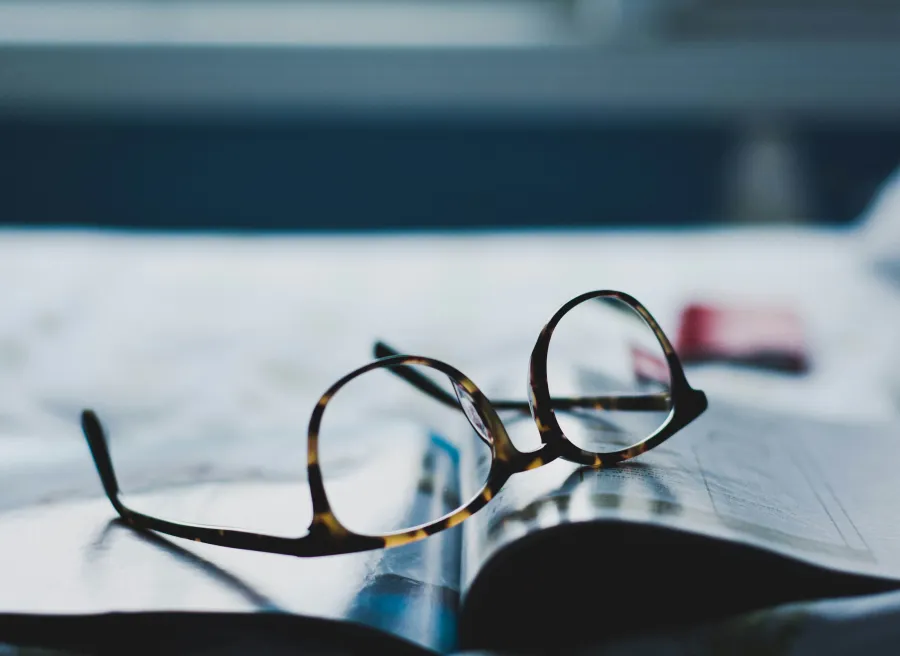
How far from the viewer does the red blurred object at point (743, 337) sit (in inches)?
29.4

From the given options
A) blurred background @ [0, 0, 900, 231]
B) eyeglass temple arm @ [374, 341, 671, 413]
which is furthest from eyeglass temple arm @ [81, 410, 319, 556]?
blurred background @ [0, 0, 900, 231]

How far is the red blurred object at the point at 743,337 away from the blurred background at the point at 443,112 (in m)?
0.83

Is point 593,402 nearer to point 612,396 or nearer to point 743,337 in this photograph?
point 612,396

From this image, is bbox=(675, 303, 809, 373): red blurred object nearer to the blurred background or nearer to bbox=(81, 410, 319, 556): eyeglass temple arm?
bbox=(81, 410, 319, 556): eyeglass temple arm

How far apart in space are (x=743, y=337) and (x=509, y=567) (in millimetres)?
516

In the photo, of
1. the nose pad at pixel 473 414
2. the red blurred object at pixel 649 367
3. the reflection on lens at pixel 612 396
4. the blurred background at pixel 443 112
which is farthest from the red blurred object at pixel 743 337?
the blurred background at pixel 443 112

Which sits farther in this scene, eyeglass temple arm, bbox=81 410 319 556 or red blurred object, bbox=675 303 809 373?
red blurred object, bbox=675 303 809 373

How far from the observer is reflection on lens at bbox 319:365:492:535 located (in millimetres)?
424

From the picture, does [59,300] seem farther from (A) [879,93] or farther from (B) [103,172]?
(A) [879,93]

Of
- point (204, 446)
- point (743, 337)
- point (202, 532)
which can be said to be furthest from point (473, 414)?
point (743, 337)

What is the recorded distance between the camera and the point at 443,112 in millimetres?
1558

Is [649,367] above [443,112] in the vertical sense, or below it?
below

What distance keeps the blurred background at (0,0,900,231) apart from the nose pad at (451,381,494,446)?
1219 mm

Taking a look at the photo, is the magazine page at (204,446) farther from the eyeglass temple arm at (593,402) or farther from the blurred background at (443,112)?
the blurred background at (443,112)
